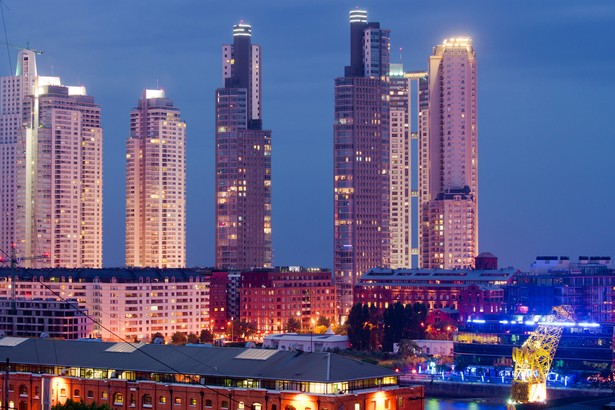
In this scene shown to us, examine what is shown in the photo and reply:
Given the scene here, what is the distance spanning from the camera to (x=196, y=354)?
47.6 meters

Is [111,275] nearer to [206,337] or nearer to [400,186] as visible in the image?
[206,337]

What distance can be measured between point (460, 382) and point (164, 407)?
35894 millimetres

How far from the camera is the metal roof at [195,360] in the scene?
44.0m

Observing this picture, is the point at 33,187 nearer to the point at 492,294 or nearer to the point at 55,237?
the point at 55,237

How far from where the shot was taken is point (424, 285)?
10731cm

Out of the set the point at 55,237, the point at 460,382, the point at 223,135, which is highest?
the point at 223,135

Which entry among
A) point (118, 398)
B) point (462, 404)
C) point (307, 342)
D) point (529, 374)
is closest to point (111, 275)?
point (307, 342)

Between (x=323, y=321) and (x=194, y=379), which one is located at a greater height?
(x=194, y=379)

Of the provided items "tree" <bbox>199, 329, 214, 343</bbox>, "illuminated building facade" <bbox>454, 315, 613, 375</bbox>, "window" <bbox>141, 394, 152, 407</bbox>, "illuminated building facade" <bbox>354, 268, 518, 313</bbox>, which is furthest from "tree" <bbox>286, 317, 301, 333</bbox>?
"window" <bbox>141, 394, 152, 407</bbox>

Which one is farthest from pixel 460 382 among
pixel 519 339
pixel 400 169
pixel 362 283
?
pixel 400 169

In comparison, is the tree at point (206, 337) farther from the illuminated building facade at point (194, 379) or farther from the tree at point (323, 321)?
the illuminated building facade at point (194, 379)

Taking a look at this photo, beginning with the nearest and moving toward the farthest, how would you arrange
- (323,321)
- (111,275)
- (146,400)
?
(146,400)
(111,275)
(323,321)

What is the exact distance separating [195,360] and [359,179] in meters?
73.0

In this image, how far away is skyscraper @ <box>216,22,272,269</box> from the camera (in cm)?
12512
